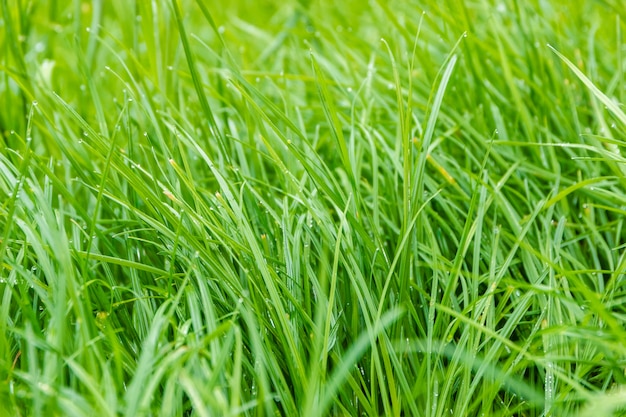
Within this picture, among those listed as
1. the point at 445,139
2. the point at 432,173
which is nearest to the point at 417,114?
the point at 445,139

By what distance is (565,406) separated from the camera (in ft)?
3.49

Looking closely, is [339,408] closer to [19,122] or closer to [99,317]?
[99,317]

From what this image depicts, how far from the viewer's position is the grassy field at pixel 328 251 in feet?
3.25

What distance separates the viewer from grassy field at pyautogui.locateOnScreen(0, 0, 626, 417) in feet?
3.25

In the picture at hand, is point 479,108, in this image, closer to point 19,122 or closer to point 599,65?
point 599,65

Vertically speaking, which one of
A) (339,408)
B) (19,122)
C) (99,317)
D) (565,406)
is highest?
(19,122)

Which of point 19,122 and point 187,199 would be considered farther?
point 19,122

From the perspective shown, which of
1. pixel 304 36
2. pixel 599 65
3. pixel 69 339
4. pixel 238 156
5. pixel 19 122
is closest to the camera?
pixel 69 339

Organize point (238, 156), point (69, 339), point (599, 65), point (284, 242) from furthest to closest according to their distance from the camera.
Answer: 1. point (599, 65)
2. point (238, 156)
3. point (284, 242)
4. point (69, 339)

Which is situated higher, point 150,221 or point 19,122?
point 19,122

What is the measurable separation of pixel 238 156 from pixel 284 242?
16.5 inches

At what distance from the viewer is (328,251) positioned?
4.18ft

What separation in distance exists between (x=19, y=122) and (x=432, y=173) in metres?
1.05

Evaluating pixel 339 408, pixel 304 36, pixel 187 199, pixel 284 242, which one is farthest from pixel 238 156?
pixel 304 36
